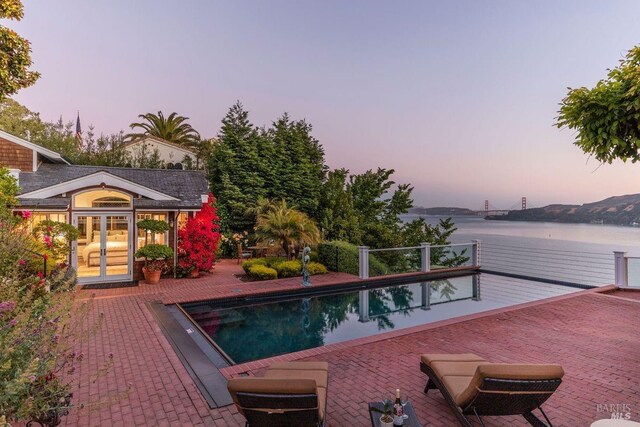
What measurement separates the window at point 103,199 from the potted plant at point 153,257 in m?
1.56

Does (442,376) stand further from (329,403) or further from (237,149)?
(237,149)

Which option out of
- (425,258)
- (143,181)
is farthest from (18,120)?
(425,258)

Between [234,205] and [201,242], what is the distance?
5.55m

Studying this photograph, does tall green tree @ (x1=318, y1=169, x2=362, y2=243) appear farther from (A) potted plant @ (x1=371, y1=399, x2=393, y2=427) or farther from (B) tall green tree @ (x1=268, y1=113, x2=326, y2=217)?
(A) potted plant @ (x1=371, y1=399, x2=393, y2=427)

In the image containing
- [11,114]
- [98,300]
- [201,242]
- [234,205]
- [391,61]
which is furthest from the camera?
[11,114]

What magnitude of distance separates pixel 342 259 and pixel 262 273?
9.99ft

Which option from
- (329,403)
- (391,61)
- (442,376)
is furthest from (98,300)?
(391,61)

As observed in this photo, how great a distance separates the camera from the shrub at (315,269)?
38.6 ft

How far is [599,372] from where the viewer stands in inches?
Answer: 180

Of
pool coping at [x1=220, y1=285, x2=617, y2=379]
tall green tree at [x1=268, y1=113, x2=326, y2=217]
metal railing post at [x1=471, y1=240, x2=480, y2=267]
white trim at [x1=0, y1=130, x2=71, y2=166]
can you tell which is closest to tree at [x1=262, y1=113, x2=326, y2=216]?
tall green tree at [x1=268, y1=113, x2=326, y2=217]

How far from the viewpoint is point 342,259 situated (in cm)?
1230

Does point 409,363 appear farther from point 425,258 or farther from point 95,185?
point 95,185

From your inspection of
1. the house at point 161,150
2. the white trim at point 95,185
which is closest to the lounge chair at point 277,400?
the white trim at point 95,185

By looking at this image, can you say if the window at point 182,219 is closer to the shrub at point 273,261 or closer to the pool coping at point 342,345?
the shrub at point 273,261
